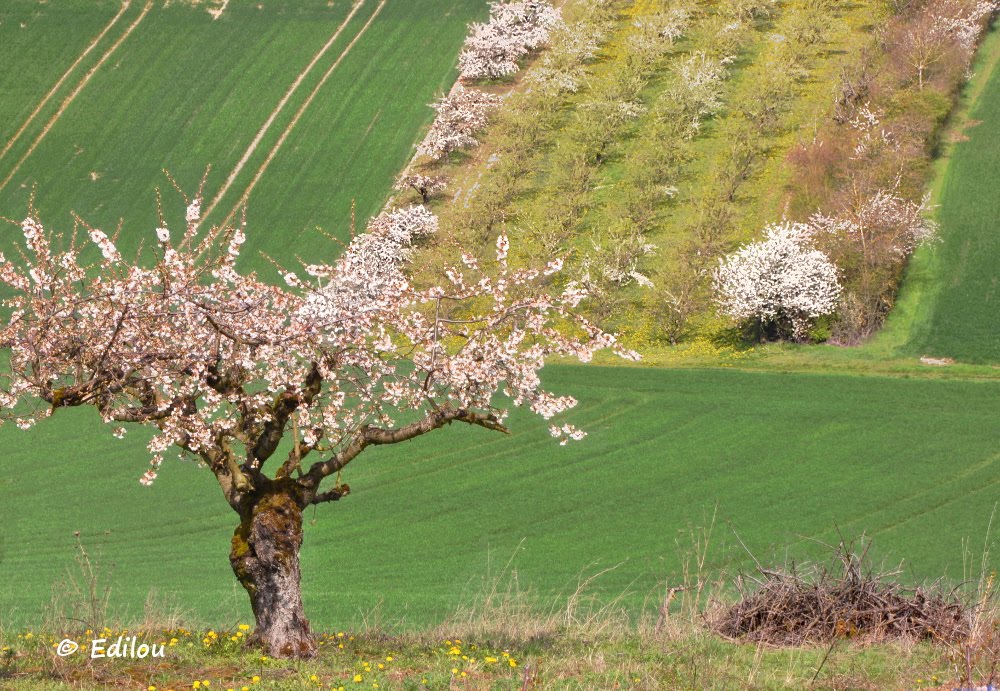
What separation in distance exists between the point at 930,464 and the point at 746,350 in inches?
416

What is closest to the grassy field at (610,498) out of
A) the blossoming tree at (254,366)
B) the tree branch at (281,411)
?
the blossoming tree at (254,366)

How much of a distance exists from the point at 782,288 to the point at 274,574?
94.1 feet

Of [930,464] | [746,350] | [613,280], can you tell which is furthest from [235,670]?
[613,280]

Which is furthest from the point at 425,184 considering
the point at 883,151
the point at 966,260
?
the point at 966,260

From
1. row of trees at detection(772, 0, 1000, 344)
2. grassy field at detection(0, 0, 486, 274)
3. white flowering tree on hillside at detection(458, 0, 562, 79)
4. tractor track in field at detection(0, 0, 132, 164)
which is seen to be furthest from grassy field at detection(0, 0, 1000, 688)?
white flowering tree on hillside at detection(458, 0, 562, 79)

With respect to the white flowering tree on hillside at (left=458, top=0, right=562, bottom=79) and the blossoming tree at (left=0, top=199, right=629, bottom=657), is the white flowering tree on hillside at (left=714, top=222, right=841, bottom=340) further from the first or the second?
the blossoming tree at (left=0, top=199, right=629, bottom=657)

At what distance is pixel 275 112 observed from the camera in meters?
63.1

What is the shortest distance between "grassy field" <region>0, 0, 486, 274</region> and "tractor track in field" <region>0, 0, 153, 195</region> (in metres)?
0.09

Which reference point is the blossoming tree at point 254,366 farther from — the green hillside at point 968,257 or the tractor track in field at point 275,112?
the tractor track in field at point 275,112

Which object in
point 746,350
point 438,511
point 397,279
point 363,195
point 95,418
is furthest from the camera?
point 363,195

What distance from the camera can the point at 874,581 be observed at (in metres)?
16.4

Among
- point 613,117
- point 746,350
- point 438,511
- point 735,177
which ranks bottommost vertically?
point 438,511

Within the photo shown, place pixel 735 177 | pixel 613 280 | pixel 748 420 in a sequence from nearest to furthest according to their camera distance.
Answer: pixel 748 420, pixel 613 280, pixel 735 177

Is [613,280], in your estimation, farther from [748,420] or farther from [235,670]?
[235,670]
